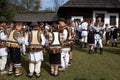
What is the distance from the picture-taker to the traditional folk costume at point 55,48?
384 inches

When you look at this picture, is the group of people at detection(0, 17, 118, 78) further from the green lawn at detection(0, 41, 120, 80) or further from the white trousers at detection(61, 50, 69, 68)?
the green lawn at detection(0, 41, 120, 80)

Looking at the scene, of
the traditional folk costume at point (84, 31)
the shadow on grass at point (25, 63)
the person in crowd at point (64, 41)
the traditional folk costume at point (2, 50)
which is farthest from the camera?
the traditional folk costume at point (84, 31)

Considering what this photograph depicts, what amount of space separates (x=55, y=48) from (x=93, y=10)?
62.3 feet

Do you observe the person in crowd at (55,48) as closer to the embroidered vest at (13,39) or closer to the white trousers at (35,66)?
the white trousers at (35,66)

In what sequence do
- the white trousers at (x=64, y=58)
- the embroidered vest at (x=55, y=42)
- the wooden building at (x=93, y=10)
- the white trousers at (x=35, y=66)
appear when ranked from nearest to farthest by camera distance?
the white trousers at (x=35, y=66)
the embroidered vest at (x=55, y=42)
the white trousers at (x=64, y=58)
the wooden building at (x=93, y=10)

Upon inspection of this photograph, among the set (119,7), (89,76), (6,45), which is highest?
(119,7)

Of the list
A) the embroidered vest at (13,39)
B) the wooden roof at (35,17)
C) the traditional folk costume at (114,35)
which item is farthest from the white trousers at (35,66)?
the wooden roof at (35,17)

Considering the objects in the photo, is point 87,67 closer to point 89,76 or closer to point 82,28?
point 89,76

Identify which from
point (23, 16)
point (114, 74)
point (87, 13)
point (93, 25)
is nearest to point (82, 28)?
point (93, 25)

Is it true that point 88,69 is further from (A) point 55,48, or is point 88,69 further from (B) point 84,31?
(B) point 84,31

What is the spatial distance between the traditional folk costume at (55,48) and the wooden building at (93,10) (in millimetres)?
17799

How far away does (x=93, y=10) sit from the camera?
28.1m

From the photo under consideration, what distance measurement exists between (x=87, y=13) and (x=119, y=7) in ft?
10.4

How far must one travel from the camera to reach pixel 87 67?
11242mm
